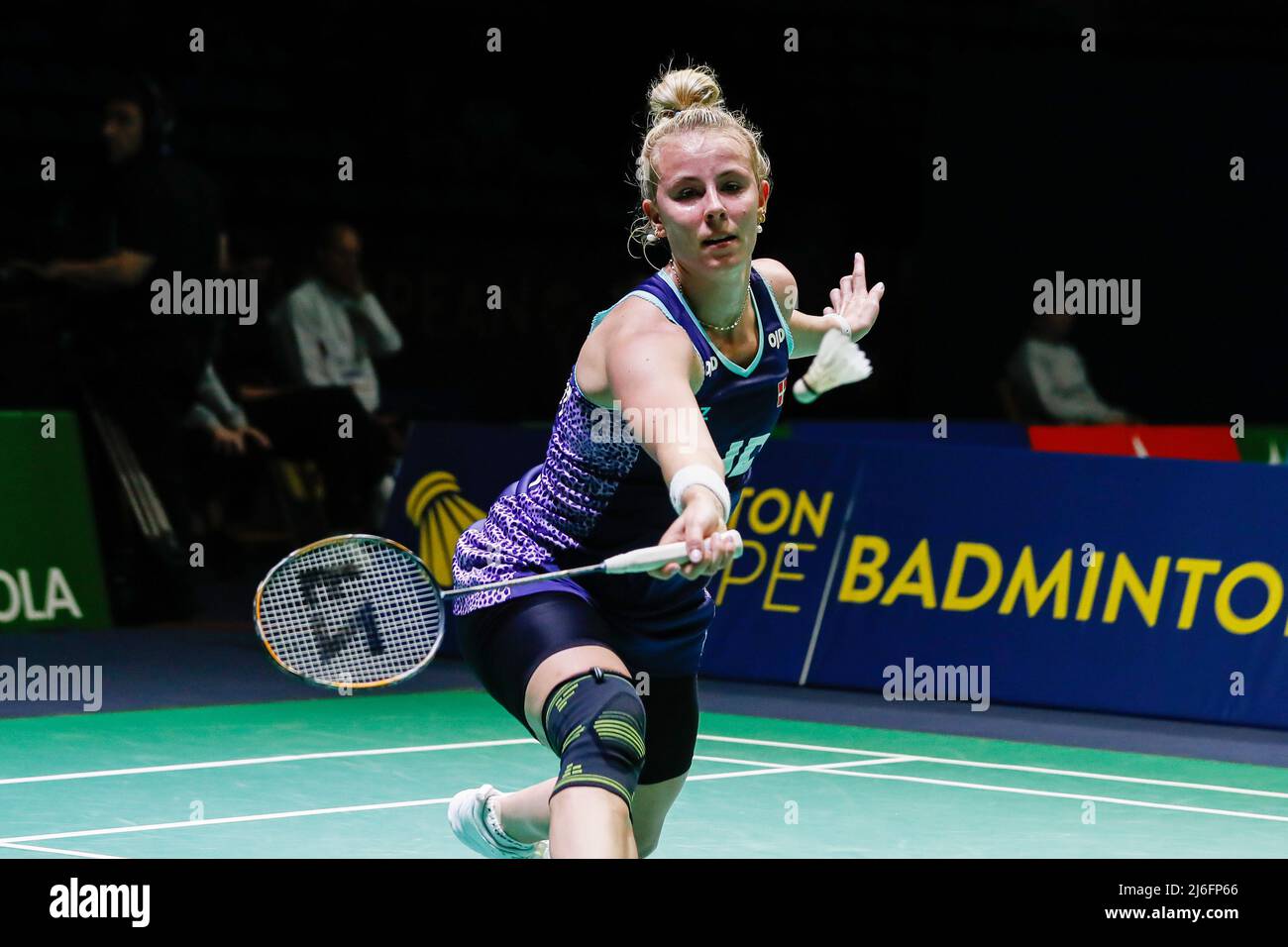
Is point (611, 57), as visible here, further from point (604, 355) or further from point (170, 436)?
point (604, 355)

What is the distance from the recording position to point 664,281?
15.1 feet

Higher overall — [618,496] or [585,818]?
[618,496]

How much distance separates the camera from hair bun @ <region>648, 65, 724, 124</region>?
4801 millimetres

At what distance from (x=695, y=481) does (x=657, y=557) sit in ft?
0.49

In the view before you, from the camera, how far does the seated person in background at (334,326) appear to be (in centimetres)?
1210

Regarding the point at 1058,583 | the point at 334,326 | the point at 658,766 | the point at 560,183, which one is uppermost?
the point at 560,183

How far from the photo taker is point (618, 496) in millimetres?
4664

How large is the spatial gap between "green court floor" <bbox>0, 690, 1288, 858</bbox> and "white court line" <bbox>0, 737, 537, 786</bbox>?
0.01 metres

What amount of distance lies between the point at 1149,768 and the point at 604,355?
423 cm
